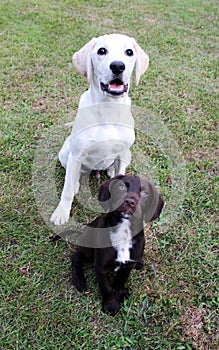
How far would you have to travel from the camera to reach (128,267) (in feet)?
8.14

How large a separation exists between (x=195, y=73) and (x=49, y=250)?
4.01 meters

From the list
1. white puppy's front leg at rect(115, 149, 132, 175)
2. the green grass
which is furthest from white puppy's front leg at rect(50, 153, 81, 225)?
white puppy's front leg at rect(115, 149, 132, 175)

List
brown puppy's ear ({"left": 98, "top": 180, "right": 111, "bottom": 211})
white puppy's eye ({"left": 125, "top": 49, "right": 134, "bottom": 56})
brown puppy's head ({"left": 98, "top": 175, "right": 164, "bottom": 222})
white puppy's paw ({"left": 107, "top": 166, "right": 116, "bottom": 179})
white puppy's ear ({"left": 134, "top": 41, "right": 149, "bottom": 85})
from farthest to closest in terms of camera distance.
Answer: white puppy's paw ({"left": 107, "top": 166, "right": 116, "bottom": 179}), white puppy's ear ({"left": 134, "top": 41, "right": 149, "bottom": 85}), white puppy's eye ({"left": 125, "top": 49, "right": 134, "bottom": 56}), brown puppy's ear ({"left": 98, "top": 180, "right": 111, "bottom": 211}), brown puppy's head ({"left": 98, "top": 175, "right": 164, "bottom": 222})

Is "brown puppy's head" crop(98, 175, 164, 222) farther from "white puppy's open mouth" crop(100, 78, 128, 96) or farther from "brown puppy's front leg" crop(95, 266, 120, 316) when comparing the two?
"white puppy's open mouth" crop(100, 78, 128, 96)

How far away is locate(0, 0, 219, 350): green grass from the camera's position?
2471 mm

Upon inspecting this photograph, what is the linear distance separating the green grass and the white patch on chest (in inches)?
18.5

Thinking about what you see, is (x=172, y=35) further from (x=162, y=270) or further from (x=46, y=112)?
(x=162, y=270)

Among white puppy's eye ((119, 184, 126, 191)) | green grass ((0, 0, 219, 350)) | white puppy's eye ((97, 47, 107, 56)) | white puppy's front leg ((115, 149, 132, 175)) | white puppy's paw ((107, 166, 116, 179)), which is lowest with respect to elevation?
green grass ((0, 0, 219, 350))

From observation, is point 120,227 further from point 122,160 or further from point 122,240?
point 122,160

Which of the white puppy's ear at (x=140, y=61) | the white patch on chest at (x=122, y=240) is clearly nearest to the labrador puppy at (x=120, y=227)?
the white patch on chest at (x=122, y=240)

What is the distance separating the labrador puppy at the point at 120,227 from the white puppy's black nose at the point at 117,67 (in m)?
0.79

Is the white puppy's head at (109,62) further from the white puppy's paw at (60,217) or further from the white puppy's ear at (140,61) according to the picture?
the white puppy's paw at (60,217)

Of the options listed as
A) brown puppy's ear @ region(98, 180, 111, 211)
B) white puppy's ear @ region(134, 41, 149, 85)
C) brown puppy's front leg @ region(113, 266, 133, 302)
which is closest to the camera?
brown puppy's ear @ region(98, 180, 111, 211)

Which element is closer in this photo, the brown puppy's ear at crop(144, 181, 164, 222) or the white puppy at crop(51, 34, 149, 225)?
the brown puppy's ear at crop(144, 181, 164, 222)
